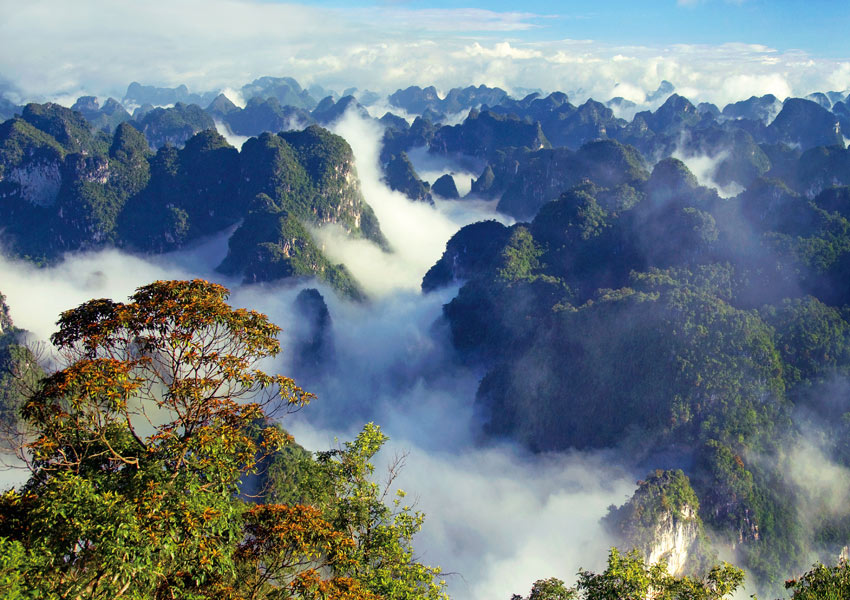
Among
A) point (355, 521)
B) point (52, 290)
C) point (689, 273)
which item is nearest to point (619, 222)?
point (689, 273)

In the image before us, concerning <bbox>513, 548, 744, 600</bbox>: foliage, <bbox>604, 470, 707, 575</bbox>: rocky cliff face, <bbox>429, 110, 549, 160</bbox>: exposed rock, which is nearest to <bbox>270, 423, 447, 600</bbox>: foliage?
<bbox>513, 548, 744, 600</bbox>: foliage

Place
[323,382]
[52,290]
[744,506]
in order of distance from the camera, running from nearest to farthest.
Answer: [744,506] < [323,382] < [52,290]

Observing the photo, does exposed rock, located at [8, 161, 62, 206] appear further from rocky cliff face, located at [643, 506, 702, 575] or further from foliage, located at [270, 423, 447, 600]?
foliage, located at [270, 423, 447, 600]

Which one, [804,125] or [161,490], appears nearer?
[161,490]

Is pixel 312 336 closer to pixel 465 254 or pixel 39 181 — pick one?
pixel 465 254

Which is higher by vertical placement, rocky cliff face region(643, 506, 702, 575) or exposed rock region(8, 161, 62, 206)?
exposed rock region(8, 161, 62, 206)

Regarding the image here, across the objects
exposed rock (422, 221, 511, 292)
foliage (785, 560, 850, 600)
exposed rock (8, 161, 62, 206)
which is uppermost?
exposed rock (8, 161, 62, 206)

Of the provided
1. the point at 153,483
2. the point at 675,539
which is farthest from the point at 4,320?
the point at 153,483

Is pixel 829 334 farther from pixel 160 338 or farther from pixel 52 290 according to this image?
pixel 52 290
